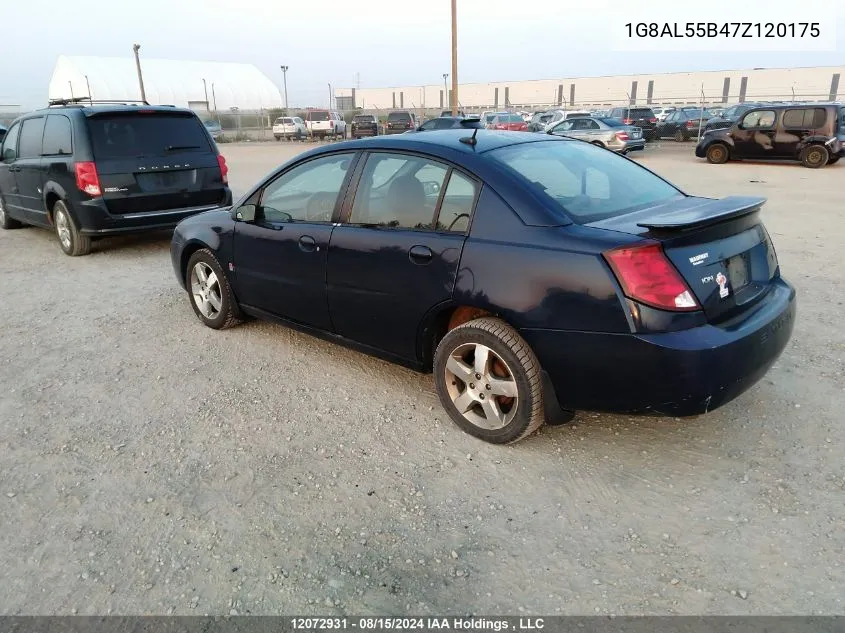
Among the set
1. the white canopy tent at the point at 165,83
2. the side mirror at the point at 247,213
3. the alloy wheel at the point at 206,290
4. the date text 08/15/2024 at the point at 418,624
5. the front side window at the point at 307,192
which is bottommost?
the date text 08/15/2024 at the point at 418,624

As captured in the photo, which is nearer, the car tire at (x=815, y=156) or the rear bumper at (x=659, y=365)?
the rear bumper at (x=659, y=365)

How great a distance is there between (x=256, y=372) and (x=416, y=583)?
2354mm

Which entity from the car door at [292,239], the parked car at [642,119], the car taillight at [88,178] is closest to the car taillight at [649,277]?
the car door at [292,239]

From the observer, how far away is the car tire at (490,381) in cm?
308

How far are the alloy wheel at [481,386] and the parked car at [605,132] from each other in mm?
18976

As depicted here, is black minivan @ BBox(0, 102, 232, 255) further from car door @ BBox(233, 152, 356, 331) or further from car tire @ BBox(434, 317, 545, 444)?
car tire @ BBox(434, 317, 545, 444)

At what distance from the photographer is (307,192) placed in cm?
419

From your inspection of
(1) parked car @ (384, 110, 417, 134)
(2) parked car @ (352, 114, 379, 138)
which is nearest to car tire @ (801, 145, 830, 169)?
(1) parked car @ (384, 110, 417, 134)

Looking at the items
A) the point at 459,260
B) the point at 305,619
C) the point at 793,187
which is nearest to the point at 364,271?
the point at 459,260

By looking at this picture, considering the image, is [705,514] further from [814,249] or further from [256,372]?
[814,249]

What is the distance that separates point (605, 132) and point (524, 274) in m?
20.7

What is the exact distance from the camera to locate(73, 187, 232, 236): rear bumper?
283 inches

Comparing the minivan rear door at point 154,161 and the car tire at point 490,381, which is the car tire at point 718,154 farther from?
the car tire at point 490,381

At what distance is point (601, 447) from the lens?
10.9 ft
